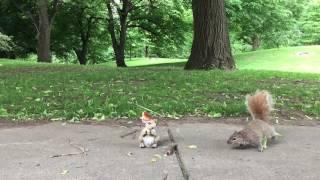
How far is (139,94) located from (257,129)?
4160 mm

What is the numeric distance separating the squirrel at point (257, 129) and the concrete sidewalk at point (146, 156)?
101mm

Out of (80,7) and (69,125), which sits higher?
(80,7)

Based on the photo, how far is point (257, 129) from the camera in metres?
5.89

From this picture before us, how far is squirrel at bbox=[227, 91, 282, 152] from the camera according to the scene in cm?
586

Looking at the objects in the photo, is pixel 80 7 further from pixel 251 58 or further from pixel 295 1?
pixel 295 1

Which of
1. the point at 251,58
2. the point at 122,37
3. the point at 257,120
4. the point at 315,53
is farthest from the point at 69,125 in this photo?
the point at 122,37

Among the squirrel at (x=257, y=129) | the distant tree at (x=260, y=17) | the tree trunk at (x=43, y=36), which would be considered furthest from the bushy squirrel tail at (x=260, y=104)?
the distant tree at (x=260, y=17)

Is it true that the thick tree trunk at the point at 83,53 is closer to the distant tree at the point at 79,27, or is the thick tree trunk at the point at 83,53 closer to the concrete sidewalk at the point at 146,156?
the distant tree at the point at 79,27

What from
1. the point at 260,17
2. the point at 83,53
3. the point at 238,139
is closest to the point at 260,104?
the point at 238,139

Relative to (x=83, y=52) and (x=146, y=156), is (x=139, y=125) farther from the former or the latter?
(x=83, y=52)

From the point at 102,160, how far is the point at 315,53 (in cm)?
2534

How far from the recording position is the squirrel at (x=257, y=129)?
5.86 metres

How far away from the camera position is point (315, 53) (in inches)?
1153

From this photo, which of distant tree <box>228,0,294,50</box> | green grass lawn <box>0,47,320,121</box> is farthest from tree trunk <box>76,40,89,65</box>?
green grass lawn <box>0,47,320,121</box>
